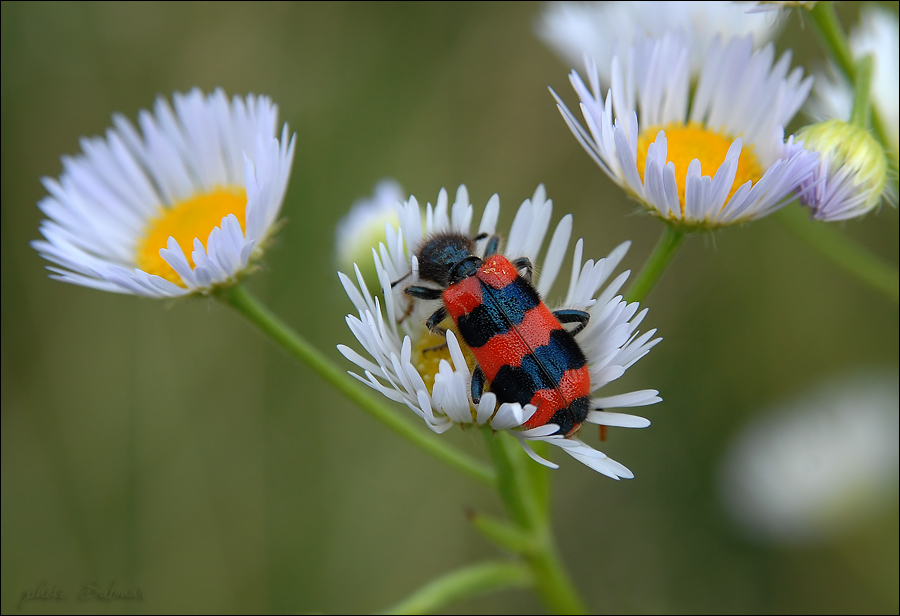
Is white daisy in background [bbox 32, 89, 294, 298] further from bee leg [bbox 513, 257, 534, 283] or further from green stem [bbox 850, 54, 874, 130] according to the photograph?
green stem [bbox 850, 54, 874, 130]

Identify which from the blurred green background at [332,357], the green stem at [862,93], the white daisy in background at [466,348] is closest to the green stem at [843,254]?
the green stem at [862,93]

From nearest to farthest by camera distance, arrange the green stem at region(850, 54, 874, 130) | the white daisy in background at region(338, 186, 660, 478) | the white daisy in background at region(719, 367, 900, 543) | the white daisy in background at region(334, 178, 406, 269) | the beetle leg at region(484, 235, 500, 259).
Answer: the white daisy in background at region(338, 186, 660, 478), the green stem at region(850, 54, 874, 130), the beetle leg at region(484, 235, 500, 259), the white daisy in background at region(334, 178, 406, 269), the white daisy in background at region(719, 367, 900, 543)

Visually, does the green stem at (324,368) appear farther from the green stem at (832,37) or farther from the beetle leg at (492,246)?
the green stem at (832,37)

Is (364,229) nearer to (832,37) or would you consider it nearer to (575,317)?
(575,317)

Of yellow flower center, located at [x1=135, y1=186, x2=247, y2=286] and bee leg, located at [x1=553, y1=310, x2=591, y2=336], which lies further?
yellow flower center, located at [x1=135, y1=186, x2=247, y2=286]

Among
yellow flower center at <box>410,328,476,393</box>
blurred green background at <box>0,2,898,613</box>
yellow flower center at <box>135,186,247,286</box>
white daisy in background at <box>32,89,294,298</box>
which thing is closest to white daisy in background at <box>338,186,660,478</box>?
yellow flower center at <box>410,328,476,393</box>
